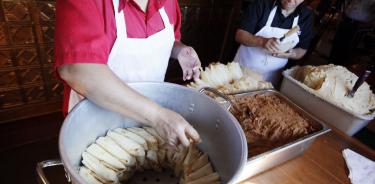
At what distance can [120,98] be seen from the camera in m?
0.62

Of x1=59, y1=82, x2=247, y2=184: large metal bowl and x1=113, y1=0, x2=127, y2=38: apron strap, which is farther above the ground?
x1=113, y1=0, x2=127, y2=38: apron strap

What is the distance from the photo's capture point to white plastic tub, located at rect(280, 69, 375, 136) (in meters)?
1.09

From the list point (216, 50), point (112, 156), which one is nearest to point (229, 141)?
point (112, 156)

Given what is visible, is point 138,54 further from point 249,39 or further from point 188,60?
point 249,39

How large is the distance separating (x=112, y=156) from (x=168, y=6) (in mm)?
607

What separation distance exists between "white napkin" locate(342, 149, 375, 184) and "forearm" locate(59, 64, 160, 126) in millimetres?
792

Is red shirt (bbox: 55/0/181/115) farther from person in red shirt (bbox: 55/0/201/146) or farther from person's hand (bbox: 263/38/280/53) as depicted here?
person's hand (bbox: 263/38/280/53)

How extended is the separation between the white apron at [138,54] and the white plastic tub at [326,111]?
671 millimetres

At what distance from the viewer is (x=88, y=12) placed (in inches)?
25.2

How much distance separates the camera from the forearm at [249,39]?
159 centimetres

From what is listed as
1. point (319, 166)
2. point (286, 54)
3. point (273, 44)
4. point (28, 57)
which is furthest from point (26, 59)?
point (319, 166)

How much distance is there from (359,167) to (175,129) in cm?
80

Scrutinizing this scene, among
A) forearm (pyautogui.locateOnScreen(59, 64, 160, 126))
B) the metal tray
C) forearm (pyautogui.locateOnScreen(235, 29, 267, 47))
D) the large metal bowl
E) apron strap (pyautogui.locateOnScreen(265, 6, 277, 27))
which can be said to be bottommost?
the metal tray

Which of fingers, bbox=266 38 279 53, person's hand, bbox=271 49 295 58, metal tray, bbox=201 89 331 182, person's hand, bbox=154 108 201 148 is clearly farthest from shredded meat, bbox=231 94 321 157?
person's hand, bbox=271 49 295 58
